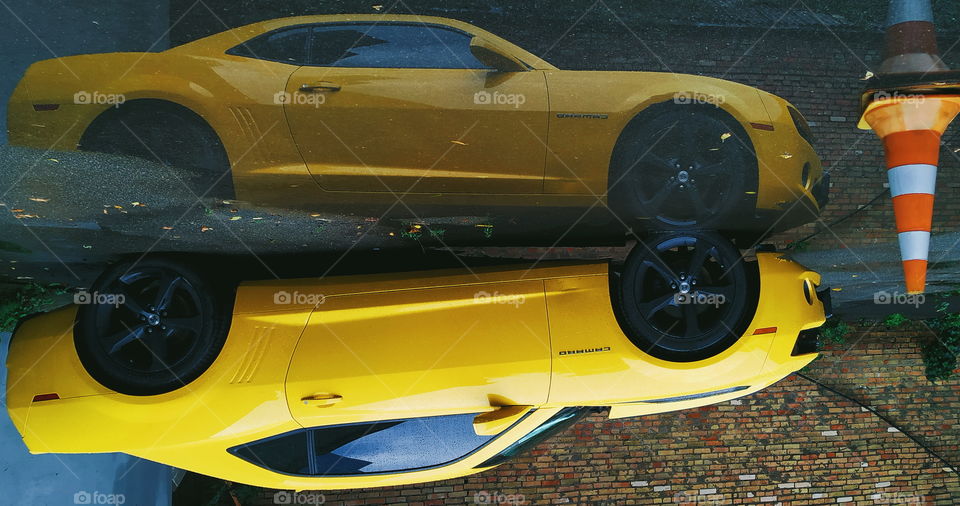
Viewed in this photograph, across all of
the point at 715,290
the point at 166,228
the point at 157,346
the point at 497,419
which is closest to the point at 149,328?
the point at 157,346

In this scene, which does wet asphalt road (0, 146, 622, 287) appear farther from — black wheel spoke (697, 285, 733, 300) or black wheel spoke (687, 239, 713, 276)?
black wheel spoke (697, 285, 733, 300)

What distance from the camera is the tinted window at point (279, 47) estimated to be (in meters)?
3.03

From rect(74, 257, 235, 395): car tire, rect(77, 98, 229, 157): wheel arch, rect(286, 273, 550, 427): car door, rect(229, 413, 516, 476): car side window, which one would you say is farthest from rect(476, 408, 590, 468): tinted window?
rect(77, 98, 229, 157): wheel arch

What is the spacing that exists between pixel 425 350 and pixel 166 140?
5.48 ft

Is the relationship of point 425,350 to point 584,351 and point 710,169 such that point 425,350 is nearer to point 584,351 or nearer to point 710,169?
point 584,351

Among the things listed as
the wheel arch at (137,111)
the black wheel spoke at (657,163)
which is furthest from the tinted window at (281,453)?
the black wheel spoke at (657,163)

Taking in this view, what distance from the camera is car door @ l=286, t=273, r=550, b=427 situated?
2914mm

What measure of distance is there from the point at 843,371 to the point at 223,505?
4958 mm

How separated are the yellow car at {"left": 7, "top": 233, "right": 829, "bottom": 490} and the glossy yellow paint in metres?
0.46

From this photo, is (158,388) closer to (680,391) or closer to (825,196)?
(680,391)

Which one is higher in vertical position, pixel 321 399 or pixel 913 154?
pixel 913 154

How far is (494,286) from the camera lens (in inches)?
117

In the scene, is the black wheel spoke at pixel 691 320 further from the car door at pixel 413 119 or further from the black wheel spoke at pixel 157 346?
the black wheel spoke at pixel 157 346

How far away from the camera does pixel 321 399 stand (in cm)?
292
